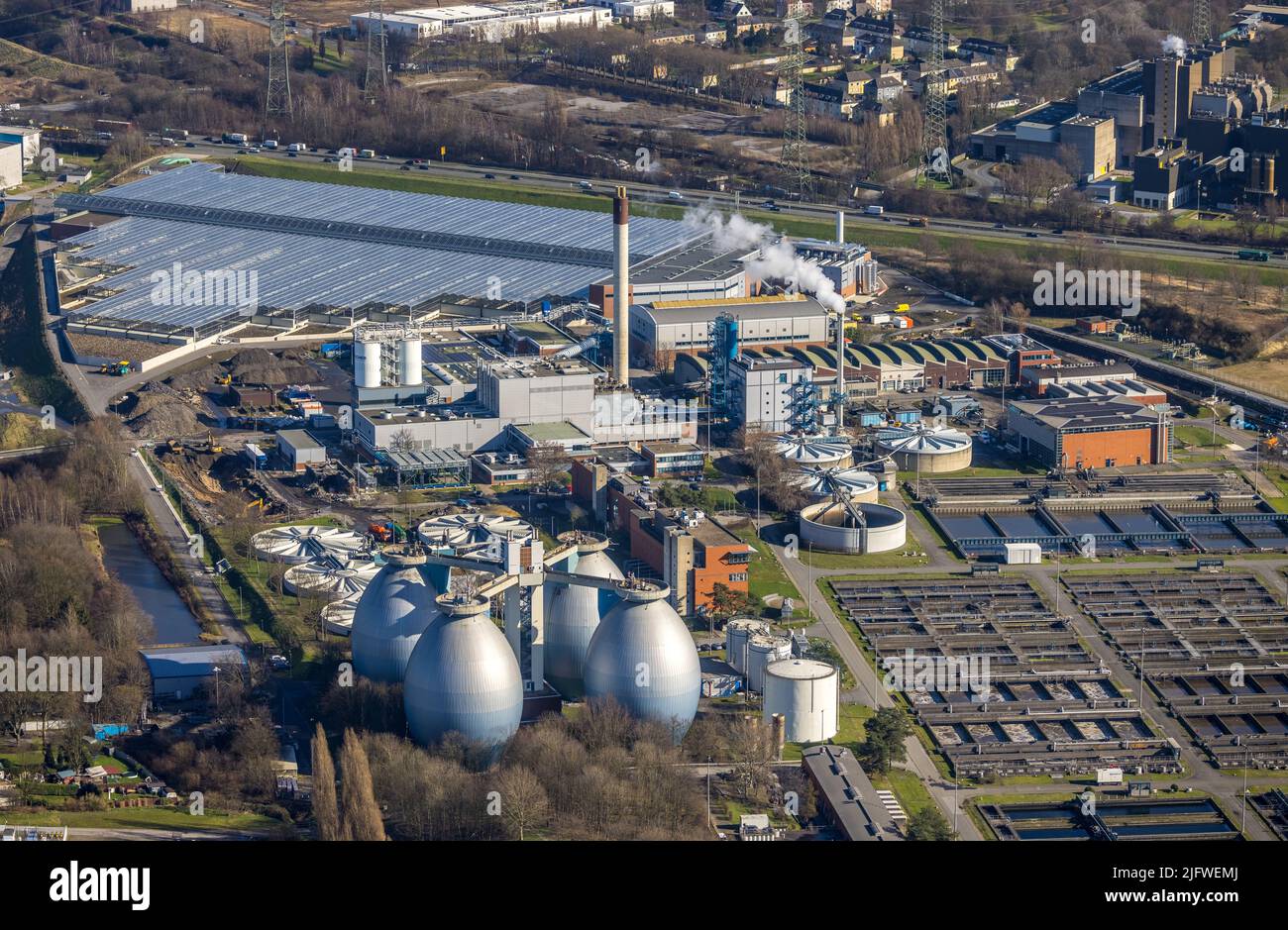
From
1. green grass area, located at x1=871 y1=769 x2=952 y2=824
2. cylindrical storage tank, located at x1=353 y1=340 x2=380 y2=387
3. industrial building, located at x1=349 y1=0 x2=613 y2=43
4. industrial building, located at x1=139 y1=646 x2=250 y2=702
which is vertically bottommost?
green grass area, located at x1=871 y1=769 x2=952 y2=824

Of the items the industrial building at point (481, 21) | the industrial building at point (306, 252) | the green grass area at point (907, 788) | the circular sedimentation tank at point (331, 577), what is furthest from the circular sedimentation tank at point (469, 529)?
the industrial building at point (481, 21)

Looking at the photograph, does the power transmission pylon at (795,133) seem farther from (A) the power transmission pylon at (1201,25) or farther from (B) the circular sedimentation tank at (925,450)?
(B) the circular sedimentation tank at (925,450)

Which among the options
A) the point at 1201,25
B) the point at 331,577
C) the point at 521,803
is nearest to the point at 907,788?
the point at 521,803

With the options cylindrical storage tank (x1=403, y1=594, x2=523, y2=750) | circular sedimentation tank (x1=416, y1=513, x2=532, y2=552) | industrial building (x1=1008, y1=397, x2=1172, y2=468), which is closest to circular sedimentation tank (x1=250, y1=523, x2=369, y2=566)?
circular sedimentation tank (x1=416, y1=513, x2=532, y2=552)

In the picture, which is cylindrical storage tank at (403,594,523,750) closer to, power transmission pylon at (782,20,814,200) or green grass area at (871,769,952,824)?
green grass area at (871,769,952,824)
